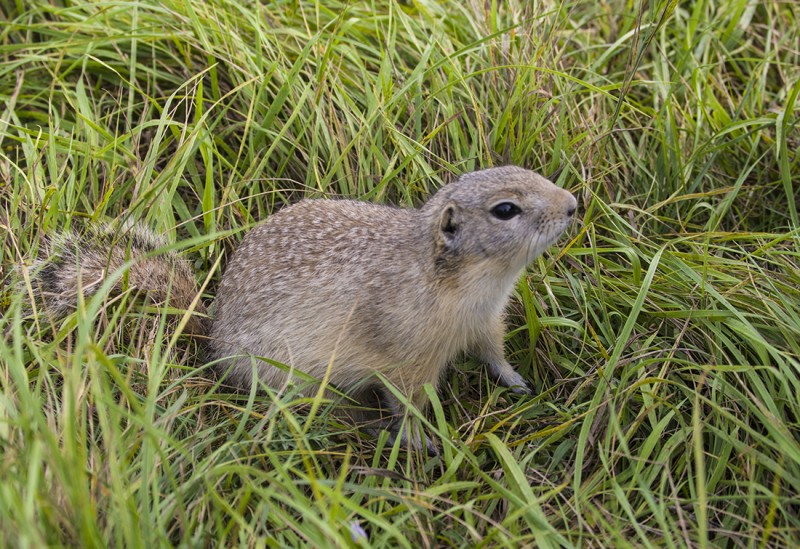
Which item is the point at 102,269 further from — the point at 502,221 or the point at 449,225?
the point at 502,221

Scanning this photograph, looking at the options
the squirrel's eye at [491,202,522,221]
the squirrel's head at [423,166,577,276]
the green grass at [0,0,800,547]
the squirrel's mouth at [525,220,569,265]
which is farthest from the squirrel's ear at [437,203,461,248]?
the green grass at [0,0,800,547]

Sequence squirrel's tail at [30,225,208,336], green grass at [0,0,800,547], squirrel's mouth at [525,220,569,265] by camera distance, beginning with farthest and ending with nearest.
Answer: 1. squirrel's tail at [30,225,208,336]
2. squirrel's mouth at [525,220,569,265]
3. green grass at [0,0,800,547]

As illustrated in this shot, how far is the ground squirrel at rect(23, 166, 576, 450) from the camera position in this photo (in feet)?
12.5

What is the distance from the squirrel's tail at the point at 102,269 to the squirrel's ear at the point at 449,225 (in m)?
1.27

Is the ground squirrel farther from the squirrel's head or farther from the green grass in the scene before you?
the green grass

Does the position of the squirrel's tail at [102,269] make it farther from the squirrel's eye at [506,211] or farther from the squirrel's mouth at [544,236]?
the squirrel's mouth at [544,236]

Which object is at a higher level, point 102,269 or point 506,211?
point 506,211

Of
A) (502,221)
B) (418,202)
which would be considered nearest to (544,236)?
(502,221)

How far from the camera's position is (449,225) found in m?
3.84

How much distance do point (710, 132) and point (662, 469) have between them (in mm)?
2420

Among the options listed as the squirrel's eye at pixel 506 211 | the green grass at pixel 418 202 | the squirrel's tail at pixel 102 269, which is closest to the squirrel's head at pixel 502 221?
the squirrel's eye at pixel 506 211

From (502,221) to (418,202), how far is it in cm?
119

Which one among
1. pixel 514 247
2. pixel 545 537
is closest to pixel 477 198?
pixel 514 247

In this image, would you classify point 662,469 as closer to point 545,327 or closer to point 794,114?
point 545,327
